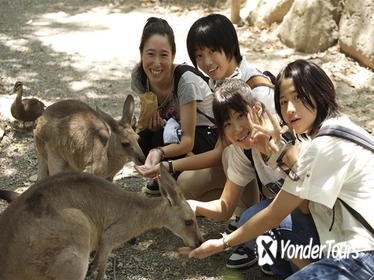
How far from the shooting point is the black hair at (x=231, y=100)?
2.54 metres

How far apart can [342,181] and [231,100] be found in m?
0.67

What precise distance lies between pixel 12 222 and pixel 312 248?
4.69ft

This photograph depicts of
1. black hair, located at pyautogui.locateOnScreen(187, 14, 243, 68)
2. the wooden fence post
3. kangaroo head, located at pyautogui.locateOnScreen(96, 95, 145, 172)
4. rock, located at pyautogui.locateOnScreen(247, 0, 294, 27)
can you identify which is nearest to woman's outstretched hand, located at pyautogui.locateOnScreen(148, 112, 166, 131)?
kangaroo head, located at pyautogui.locateOnScreen(96, 95, 145, 172)

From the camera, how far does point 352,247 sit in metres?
2.20

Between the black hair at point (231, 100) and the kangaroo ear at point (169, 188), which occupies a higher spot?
the black hair at point (231, 100)

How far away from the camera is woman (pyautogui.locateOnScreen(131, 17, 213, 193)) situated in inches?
134

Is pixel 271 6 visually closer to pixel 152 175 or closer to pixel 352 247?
pixel 152 175

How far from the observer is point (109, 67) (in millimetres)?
6426

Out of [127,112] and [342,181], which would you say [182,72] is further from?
[342,181]

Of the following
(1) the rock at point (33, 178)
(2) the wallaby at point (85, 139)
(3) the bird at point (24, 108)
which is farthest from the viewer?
(3) the bird at point (24, 108)

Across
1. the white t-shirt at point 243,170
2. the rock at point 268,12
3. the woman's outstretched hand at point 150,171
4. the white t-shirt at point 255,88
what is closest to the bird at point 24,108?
the woman's outstretched hand at point 150,171

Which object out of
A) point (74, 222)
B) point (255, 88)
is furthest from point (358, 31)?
point (74, 222)
